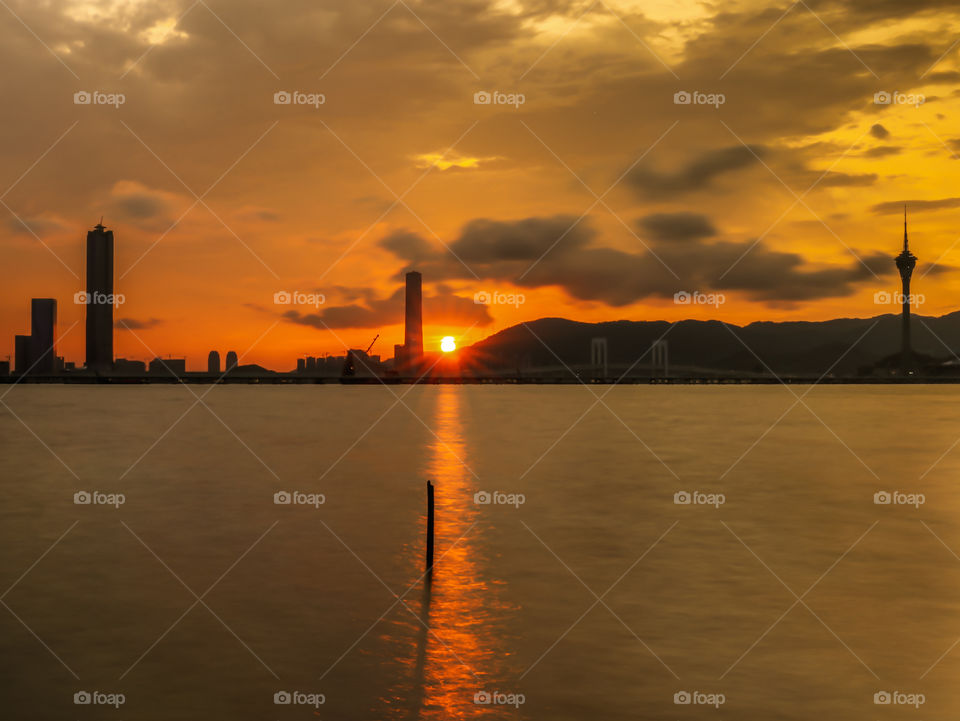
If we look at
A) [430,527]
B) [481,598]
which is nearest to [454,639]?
[481,598]

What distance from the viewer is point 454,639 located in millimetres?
24203

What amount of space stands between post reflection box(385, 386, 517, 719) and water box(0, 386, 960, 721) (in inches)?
3.6

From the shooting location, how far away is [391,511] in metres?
51.4

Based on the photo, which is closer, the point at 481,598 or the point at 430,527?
the point at 481,598

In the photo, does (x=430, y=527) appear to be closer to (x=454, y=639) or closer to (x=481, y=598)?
(x=481, y=598)

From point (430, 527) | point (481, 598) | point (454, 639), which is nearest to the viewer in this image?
point (454, 639)

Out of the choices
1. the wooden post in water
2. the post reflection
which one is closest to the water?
the post reflection

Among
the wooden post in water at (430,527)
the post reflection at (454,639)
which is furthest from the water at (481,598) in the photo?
the wooden post in water at (430,527)

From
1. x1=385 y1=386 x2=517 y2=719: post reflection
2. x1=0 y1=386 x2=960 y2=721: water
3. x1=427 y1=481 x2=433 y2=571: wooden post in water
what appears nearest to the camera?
x1=385 y1=386 x2=517 y2=719: post reflection

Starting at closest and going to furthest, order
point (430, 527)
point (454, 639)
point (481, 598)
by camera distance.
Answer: point (454, 639)
point (481, 598)
point (430, 527)

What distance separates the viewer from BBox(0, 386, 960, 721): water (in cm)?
2044

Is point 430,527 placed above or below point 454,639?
above

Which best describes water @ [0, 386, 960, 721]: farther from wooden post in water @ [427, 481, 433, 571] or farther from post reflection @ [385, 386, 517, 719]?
wooden post in water @ [427, 481, 433, 571]

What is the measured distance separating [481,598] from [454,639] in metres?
5.15
